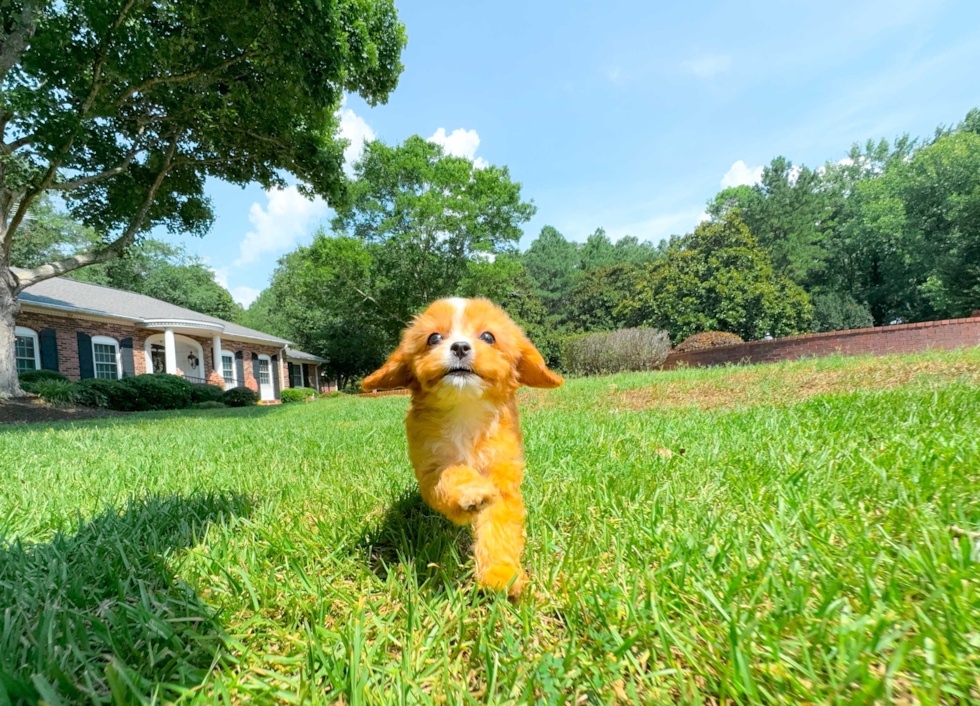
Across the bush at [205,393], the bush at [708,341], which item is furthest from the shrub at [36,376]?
the bush at [708,341]

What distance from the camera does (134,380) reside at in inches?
636

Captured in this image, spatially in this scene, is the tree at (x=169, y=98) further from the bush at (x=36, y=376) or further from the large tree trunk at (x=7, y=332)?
the bush at (x=36, y=376)

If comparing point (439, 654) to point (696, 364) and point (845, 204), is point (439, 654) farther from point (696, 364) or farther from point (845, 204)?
point (845, 204)

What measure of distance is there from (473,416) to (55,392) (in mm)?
17567

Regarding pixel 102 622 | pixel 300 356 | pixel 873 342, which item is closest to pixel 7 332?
pixel 102 622

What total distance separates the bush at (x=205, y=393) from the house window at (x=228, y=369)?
5210 millimetres

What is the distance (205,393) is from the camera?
19.5 m

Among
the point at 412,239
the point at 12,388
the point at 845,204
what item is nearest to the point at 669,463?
the point at 12,388

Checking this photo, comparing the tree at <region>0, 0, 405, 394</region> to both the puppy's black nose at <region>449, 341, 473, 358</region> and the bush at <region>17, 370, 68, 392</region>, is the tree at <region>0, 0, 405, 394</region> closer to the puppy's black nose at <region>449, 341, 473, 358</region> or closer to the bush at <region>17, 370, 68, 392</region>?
the bush at <region>17, 370, 68, 392</region>

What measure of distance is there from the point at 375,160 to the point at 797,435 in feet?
91.6

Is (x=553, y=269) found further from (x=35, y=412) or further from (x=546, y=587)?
(x=546, y=587)

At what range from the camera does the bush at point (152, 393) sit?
15311 mm

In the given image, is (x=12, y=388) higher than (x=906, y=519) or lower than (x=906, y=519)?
higher

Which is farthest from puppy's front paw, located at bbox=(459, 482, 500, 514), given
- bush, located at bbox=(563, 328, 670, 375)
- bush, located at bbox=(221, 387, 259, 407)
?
bush, located at bbox=(221, 387, 259, 407)
